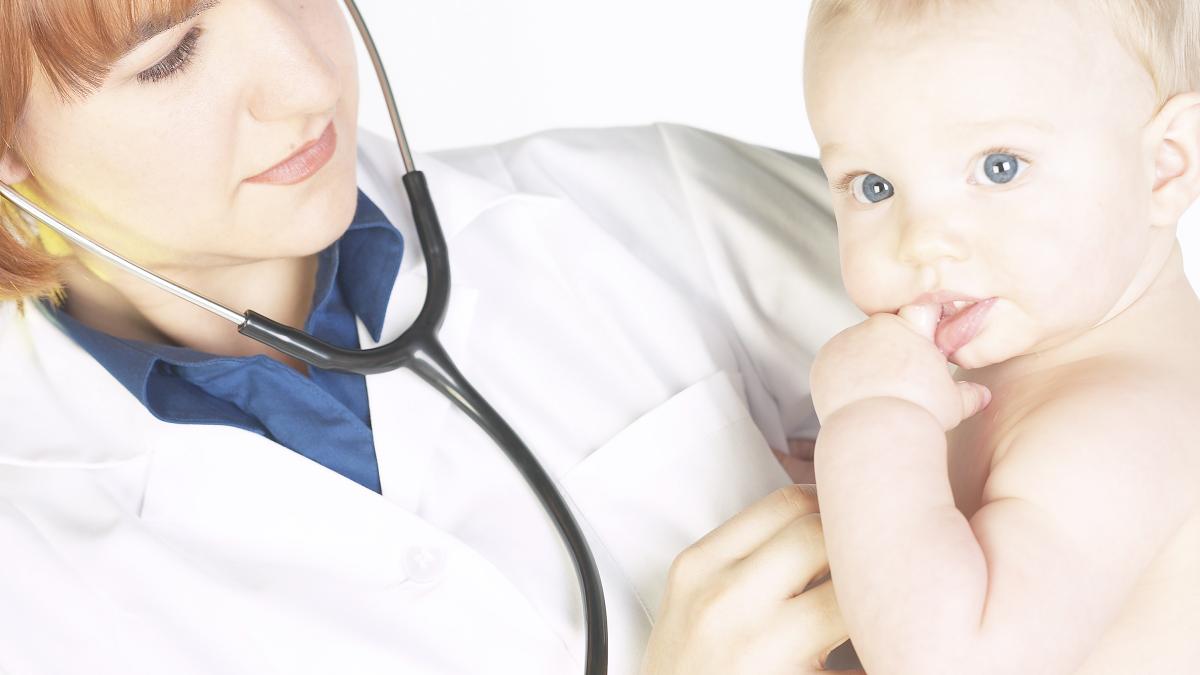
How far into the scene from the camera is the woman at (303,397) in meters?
0.97

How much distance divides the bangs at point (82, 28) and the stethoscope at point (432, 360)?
0.39 feet

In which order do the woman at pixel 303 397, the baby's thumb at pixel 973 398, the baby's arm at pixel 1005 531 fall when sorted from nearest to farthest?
the baby's arm at pixel 1005 531, the baby's thumb at pixel 973 398, the woman at pixel 303 397

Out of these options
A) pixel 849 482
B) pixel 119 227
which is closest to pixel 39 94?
pixel 119 227

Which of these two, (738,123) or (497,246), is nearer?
(497,246)

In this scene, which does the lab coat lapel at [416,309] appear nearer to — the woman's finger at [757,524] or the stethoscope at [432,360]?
the stethoscope at [432,360]

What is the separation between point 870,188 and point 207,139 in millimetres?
514

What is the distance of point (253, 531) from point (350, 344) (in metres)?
0.21

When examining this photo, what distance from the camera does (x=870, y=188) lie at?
887 mm

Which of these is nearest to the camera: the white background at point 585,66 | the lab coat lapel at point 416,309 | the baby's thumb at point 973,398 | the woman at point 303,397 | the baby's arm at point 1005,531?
the baby's arm at point 1005,531

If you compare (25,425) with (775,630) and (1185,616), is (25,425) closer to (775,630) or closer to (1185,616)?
(775,630)

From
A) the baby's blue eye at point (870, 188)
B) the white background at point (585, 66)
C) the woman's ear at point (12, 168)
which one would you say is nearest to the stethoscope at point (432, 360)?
the woman's ear at point (12, 168)

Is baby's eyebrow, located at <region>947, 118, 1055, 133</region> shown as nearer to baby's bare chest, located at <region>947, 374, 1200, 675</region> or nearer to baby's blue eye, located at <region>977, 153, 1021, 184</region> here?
baby's blue eye, located at <region>977, 153, 1021, 184</region>

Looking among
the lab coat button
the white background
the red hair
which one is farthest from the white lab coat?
the white background

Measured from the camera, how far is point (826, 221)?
127 centimetres
